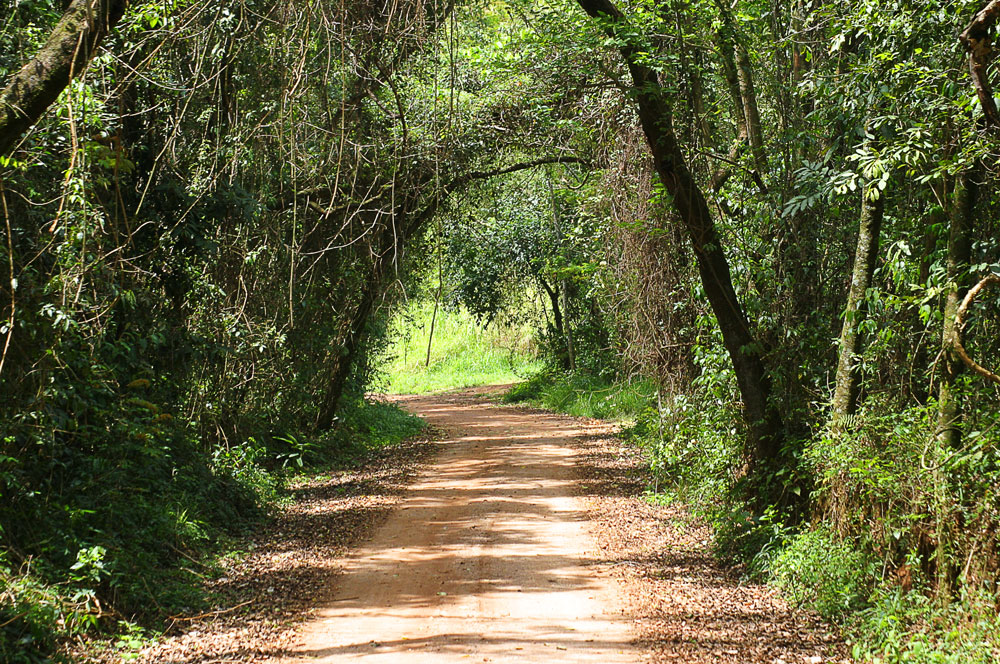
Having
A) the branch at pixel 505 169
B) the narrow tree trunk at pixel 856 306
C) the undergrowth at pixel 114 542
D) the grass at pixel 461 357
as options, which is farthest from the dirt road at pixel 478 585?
the grass at pixel 461 357

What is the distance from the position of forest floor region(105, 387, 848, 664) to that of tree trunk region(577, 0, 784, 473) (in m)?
1.28

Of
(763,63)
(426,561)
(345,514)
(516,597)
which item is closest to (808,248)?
(763,63)

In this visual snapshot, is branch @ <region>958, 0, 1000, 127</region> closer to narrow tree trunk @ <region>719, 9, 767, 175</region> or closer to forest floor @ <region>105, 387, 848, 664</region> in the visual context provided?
narrow tree trunk @ <region>719, 9, 767, 175</region>

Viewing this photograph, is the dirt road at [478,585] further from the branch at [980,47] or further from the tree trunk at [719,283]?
the branch at [980,47]

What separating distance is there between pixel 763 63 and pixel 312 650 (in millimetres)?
6317

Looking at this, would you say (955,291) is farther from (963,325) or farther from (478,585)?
(478,585)

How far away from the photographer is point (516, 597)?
6.55 meters

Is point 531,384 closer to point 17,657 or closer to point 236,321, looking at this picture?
point 236,321

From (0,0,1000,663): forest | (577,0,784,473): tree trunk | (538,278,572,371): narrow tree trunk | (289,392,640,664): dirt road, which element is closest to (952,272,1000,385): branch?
(0,0,1000,663): forest

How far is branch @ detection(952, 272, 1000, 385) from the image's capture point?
4.77m

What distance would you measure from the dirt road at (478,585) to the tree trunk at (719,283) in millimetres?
1869

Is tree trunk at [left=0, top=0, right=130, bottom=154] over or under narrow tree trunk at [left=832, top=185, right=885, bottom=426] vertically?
over

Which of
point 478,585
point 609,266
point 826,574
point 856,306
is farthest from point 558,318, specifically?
point 826,574

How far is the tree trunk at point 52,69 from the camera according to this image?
4.02m
